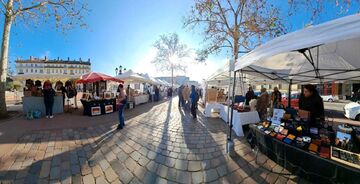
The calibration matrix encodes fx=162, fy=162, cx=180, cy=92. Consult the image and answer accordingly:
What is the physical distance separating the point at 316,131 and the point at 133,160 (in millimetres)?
3455

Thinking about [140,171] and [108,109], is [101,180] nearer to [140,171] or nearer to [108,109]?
[140,171]

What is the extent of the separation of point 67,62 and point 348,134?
96.4 m

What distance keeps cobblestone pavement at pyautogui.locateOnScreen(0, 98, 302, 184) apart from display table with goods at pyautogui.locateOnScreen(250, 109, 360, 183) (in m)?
0.37

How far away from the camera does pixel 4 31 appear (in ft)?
25.3

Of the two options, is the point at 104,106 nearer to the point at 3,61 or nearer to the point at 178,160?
the point at 3,61

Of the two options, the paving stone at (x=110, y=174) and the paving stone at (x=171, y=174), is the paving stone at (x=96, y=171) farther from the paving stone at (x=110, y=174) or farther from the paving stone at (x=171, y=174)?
the paving stone at (x=171, y=174)

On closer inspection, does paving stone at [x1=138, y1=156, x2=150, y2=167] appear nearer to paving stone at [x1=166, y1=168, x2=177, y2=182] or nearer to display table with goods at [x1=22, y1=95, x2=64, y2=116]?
paving stone at [x1=166, y1=168, x2=177, y2=182]

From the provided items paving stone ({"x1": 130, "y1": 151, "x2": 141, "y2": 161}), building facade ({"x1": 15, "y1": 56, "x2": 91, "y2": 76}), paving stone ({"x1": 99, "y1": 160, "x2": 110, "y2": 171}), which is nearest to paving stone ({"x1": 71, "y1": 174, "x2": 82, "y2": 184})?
paving stone ({"x1": 99, "y1": 160, "x2": 110, "y2": 171})

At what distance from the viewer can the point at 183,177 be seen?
2.85m

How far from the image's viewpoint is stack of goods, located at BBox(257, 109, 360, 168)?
6.97 feet

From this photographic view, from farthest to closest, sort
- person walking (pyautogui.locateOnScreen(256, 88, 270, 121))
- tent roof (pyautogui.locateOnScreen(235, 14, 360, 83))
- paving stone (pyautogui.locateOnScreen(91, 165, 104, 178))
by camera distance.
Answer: person walking (pyautogui.locateOnScreen(256, 88, 270, 121)) < paving stone (pyautogui.locateOnScreen(91, 165, 104, 178)) < tent roof (pyautogui.locateOnScreen(235, 14, 360, 83))

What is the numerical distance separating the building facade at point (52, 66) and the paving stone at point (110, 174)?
85968 mm

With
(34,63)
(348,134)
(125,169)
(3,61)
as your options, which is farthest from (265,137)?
(34,63)

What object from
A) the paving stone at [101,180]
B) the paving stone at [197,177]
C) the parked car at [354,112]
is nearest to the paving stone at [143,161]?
the paving stone at [101,180]
